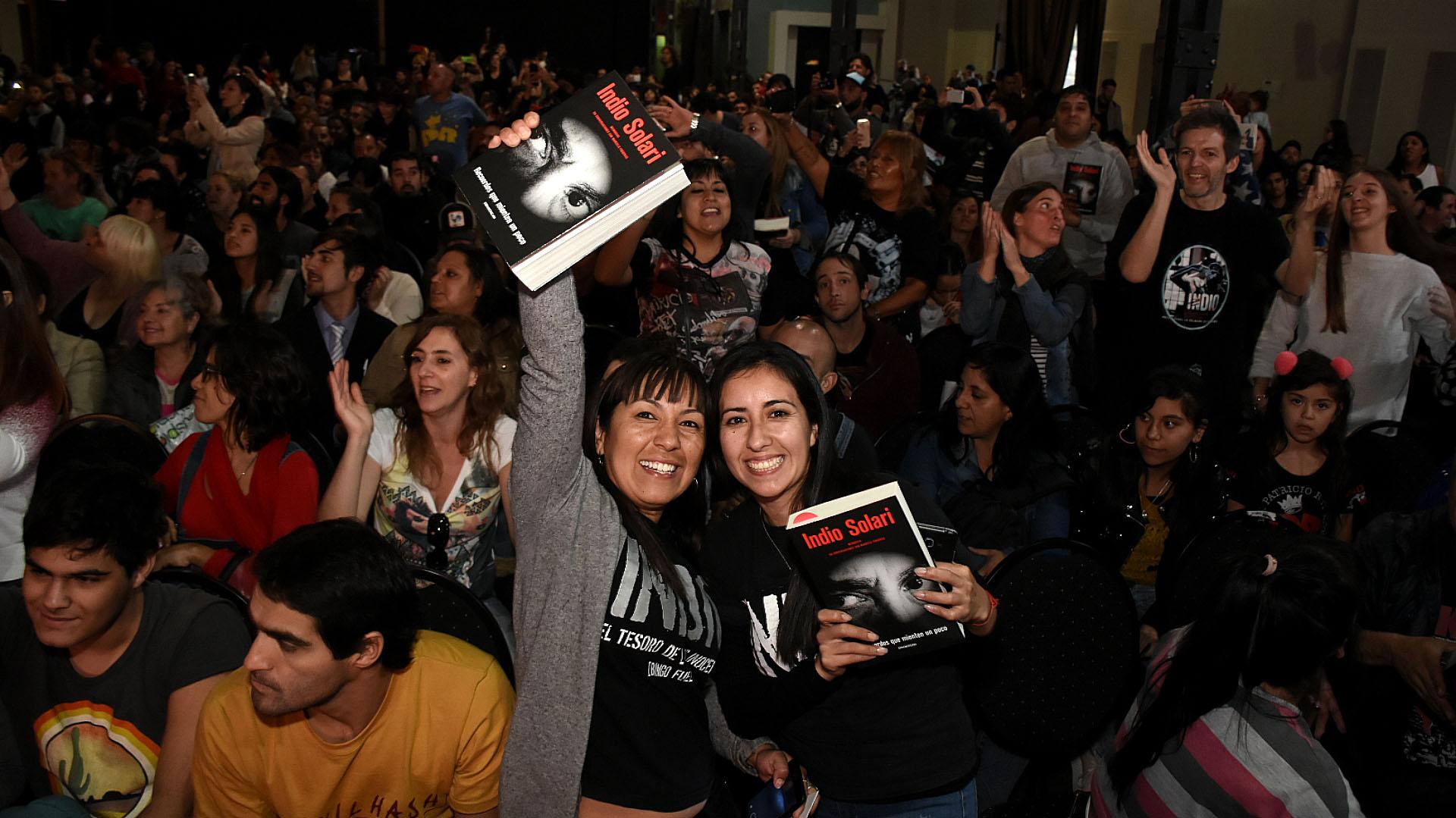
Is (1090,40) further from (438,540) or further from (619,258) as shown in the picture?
(438,540)

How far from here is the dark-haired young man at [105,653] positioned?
74.5 inches

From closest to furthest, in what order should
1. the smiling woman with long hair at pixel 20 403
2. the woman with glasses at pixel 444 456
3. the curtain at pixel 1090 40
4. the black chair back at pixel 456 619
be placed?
1. the black chair back at pixel 456 619
2. the smiling woman with long hair at pixel 20 403
3. the woman with glasses at pixel 444 456
4. the curtain at pixel 1090 40

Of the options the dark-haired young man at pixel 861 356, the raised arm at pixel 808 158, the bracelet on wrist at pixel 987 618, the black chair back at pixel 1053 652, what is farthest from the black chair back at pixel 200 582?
the raised arm at pixel 808 158

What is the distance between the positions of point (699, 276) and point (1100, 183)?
2740 millimetres

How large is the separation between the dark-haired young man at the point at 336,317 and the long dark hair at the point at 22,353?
5.24ft

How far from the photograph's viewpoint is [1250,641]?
6.04 feet

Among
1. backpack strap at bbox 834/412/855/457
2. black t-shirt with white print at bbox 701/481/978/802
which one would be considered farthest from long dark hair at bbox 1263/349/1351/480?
black t-shirt with white print at bbox 701/481/978/802

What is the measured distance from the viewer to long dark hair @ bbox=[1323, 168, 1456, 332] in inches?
147

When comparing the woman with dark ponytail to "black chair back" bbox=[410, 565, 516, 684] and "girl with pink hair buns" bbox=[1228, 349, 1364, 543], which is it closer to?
"black chair back" bbox=[410, 565, 516, 684]

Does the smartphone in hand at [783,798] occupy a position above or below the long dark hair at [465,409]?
below

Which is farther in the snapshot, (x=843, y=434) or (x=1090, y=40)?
(x=1090, y=40)

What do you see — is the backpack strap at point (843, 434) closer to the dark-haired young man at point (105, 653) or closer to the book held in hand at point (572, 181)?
the book held in hand at point (572, 181)

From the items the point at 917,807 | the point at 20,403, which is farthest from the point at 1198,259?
the point at 20,403

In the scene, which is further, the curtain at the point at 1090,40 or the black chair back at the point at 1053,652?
the curtain at the point at 1090,40
